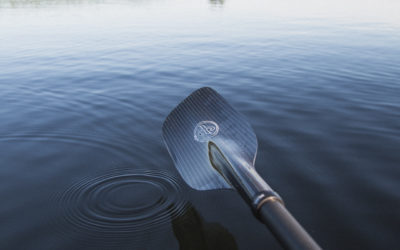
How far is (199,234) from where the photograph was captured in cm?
263

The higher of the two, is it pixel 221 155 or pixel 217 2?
pixel 217 2

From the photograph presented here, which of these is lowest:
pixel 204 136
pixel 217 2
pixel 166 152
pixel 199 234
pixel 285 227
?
pixel 199 234

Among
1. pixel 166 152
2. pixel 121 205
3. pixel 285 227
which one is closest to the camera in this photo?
pixel 285 227

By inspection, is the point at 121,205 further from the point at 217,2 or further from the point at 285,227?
the point at 217,2

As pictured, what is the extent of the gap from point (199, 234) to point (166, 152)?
1450 mm

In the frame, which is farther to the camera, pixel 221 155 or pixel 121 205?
pixel 121 205

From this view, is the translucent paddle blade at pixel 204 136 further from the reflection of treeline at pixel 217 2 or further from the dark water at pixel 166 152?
the reflection of treeline at pixel 217 2

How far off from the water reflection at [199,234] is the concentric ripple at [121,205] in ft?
0.35

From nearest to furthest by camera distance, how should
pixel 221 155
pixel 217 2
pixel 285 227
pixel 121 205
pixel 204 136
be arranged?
1. pixel 285 227
2. pixel 221 155
3. pixel 121 205
4. pixel 204 136
5. pixel 217 2

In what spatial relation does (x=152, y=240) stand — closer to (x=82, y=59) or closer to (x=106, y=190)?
(x=106, y=190)

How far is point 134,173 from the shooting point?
3.45 m

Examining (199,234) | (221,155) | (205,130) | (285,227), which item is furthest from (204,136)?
(285,227)

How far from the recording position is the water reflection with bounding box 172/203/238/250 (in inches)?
98.7

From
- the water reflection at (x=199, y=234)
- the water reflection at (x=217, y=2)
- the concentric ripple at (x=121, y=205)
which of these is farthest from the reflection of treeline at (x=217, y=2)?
the water reflection at (x=199, y=234)
